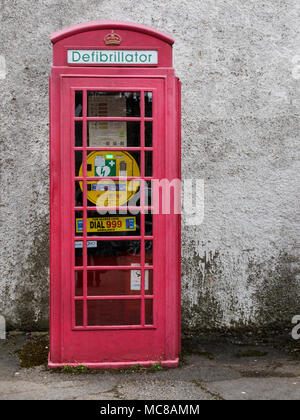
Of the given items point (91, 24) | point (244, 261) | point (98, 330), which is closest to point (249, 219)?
point (244, 261)

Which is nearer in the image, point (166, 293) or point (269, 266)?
point (166, 293)

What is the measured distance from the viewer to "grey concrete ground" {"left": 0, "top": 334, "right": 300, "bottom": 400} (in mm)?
3473

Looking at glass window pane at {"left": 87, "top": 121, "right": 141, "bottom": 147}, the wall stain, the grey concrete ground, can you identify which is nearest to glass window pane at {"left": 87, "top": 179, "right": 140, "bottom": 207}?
glass window pane at {"left": 87, "top": 121, "right": 141, "bottom": 147}

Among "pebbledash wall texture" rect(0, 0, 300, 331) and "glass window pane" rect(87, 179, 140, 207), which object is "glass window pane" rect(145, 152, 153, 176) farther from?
"pebbledash wall texture" rect(0, 0, 300, 331)

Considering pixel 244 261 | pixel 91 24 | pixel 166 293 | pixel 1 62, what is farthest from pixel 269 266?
pixel 1 62

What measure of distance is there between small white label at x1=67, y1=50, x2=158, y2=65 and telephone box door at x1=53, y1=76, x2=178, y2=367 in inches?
5.1

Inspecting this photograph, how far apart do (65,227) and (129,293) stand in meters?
0.71

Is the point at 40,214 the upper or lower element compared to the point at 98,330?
upper

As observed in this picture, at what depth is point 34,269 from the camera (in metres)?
4.94

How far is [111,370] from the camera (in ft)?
12.9

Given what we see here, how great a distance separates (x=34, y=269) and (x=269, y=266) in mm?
2247

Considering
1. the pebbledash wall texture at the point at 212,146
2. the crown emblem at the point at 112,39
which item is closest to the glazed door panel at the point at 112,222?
the crown emblem at the point at 112,39

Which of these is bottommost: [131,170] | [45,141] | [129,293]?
[129,293]

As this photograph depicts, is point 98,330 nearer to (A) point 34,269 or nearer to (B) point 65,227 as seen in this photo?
(B) point 65,227
